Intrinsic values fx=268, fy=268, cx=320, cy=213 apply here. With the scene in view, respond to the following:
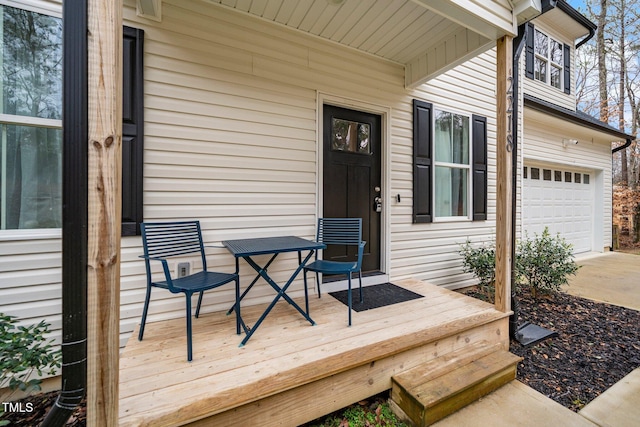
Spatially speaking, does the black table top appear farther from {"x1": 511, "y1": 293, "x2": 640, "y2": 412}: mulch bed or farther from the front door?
{"x1": 511, "y1": 293, "x2": 640, "y2": 412}: mulch bed

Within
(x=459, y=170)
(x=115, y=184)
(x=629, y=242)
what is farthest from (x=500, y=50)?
(x=629, y=242)

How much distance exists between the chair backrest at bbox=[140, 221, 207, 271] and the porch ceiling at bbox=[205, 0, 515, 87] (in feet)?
6.35

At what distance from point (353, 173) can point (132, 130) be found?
210 centimetres

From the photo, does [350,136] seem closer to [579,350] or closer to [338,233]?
[338,233]

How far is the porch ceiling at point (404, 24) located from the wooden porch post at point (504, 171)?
9.5 inches

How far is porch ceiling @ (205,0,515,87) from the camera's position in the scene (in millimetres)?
2156

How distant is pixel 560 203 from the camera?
5.85 meters

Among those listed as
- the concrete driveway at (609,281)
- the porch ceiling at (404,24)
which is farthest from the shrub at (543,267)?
the porch ceiling at (404,24)

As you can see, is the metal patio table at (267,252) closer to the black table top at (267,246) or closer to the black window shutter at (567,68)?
the black table top at (267,246)

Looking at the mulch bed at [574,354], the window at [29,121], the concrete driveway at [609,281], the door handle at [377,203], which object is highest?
the window at [29,121]

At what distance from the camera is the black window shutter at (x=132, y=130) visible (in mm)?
2014

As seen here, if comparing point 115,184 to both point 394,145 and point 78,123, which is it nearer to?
point 78,123

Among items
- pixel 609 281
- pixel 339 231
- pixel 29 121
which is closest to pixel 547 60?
pixel 609 281

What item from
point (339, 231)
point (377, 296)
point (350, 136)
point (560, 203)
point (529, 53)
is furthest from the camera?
point (560, 203)
